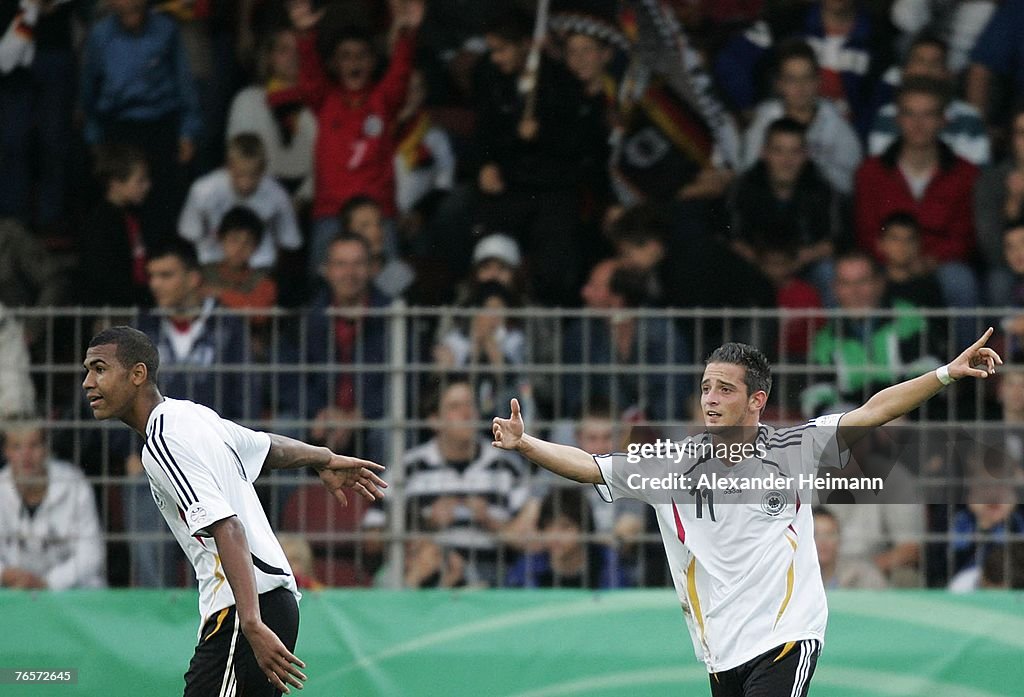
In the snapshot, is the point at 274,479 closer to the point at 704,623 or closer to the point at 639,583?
the point at 639,583

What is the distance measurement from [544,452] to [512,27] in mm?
5459

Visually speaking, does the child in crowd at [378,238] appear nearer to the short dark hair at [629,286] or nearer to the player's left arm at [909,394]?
the short dark hair at [629,286]

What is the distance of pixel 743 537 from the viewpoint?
21.1 ft

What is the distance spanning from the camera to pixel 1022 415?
28.6ft

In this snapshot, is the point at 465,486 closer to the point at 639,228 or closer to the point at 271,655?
the point at 639,228

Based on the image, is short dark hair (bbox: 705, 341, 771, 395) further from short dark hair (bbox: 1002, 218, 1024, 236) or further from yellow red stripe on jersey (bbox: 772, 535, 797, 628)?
short dark hair (bbox: 1002, 218, 1024, 236)

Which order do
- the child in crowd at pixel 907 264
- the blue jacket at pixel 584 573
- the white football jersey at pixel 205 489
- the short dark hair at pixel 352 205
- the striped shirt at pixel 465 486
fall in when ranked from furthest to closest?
the short dark hair at pixel 352 205 < the child in crowd at pixel 907 264 < the blue jacket at pixel 584 573 < the striped shirt at pixel 465 486 < the white football jersey at pixel 205 489

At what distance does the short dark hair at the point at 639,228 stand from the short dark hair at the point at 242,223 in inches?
86.9

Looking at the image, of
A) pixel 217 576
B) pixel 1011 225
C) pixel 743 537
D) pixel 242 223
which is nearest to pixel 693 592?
pixel 743 537

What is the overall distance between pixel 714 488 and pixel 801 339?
8.16 ft

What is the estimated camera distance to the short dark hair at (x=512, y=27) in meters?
11.3

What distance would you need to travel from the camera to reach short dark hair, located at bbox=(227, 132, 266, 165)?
11242 millimetres

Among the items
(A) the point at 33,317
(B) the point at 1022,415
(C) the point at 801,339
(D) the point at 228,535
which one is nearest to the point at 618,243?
(C) the point at 801,339

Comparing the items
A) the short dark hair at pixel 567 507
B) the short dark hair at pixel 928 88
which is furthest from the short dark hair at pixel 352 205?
the short dark hair at pixel 928 88
